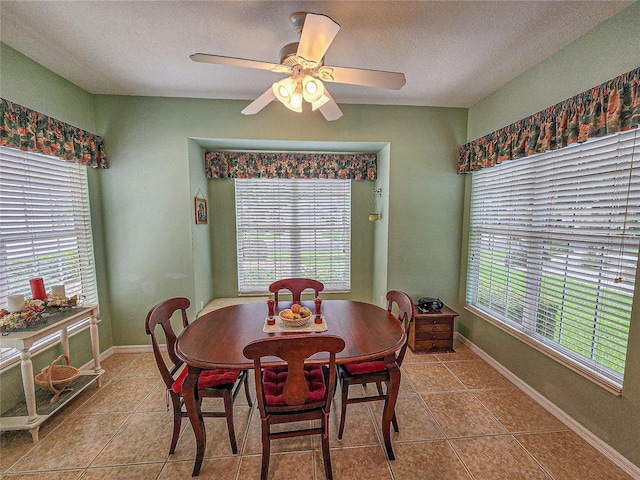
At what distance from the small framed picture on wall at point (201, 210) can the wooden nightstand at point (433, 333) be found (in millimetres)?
2744

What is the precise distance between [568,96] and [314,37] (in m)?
1.97

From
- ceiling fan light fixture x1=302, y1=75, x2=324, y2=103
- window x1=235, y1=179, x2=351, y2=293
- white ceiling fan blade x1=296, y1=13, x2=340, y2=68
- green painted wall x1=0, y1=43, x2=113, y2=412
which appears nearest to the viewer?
white ceiling fan blade x1=296, y1=13, x2=340, y2=68

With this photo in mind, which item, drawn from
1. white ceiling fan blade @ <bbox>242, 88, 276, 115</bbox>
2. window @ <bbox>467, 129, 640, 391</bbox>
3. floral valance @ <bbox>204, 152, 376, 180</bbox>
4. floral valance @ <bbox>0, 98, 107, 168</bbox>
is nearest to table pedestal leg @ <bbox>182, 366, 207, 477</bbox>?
white ceiling fan blade @ <bbox>242, 88, 276, 115</bbox>

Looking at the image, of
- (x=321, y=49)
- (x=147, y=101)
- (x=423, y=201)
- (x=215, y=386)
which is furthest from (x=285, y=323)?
(x=147, y=101)

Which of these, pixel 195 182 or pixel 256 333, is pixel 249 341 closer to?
pixel 256 333

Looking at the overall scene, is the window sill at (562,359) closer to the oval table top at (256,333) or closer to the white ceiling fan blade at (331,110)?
the oval table top at (256,333)

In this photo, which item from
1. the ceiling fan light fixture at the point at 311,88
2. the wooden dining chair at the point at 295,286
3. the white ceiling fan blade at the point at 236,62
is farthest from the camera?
the wooden dining chair at the point at 295,286

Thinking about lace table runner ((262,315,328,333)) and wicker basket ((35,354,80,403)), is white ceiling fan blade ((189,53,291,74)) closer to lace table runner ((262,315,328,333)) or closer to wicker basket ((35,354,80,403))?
lace table runner ((262,315,328,333))

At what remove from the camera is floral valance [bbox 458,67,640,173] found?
152cm

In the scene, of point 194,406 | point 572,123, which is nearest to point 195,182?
point 194,406

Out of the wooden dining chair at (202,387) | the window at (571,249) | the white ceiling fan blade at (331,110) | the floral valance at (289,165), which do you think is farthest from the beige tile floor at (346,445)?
the floral valance at (289,165)

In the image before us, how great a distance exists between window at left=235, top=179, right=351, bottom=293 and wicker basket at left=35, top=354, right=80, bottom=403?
5.92ft

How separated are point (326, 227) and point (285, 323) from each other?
6.41 ft

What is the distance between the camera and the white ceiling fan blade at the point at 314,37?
1.15m
